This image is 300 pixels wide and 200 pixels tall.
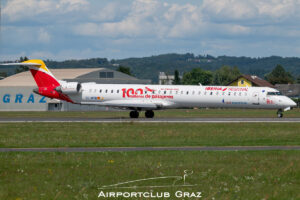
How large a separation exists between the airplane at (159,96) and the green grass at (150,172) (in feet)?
89.6

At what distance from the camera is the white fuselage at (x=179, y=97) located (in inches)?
1919

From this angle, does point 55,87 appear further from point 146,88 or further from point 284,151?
point 284,151

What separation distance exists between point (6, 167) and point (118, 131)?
51.7 ft

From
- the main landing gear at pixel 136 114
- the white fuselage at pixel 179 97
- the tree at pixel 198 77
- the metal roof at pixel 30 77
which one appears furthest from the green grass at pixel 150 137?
the tree at pixel 198 77

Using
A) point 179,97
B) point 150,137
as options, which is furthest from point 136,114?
point 150,137

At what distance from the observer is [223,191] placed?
46.6 ft

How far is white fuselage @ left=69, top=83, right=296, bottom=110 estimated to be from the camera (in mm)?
48750

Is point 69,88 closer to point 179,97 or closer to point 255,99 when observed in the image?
point 179,97

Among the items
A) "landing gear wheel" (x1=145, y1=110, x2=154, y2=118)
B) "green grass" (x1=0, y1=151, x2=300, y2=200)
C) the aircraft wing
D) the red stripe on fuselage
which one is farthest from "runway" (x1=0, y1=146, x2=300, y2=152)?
the red stripe on fuselage

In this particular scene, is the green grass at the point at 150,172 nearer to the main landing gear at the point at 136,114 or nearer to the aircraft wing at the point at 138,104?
the aircraft wing at the point at 138,104

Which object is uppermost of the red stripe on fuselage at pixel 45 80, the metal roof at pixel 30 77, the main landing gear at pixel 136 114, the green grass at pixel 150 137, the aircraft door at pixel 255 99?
the metal roof at pixel 30 77

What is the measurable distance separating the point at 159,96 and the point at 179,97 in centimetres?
193

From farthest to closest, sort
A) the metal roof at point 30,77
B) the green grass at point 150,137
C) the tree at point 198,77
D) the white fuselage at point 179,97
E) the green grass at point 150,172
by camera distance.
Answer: the tree at point 198,77
the metal roof at point 30,77
the white fuselage at point 179,97
the green grass at point 150,137
the green grass at point 150,172

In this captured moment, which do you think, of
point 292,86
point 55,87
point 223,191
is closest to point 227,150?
point 223,191
